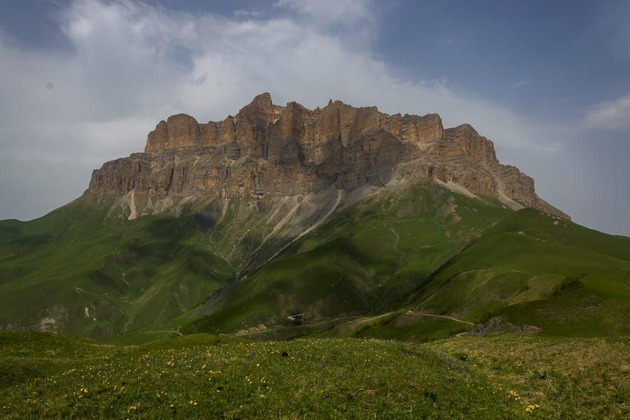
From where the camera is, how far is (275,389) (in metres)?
19.8

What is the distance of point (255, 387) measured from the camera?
65.4ft

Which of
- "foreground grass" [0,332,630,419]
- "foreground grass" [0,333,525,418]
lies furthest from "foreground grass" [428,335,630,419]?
"foreground grass" [0,333,525,418]

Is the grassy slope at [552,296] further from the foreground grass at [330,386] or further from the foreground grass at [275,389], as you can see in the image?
the foreground grass at [275,389]

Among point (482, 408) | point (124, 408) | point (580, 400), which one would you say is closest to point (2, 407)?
point (124, 408)

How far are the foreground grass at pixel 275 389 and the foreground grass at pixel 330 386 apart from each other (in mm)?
52

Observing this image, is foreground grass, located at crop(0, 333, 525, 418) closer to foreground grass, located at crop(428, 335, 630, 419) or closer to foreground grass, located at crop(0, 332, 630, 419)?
foreground grass, located at crop(0, 332, 630, 419)

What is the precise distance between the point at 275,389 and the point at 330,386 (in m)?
2.63

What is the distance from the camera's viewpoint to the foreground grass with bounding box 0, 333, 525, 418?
58.7 feet

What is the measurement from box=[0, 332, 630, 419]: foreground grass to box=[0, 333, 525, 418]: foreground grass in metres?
0.05

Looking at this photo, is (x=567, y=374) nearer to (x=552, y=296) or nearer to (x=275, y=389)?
(x=275, y=389)

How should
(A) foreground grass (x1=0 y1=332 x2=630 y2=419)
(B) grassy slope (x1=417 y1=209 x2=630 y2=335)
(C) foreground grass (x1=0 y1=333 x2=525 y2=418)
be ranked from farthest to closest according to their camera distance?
(B) grassy slope (x1=417 y1=209 x2=630 y2=335), (A) foreground grass (x1=0 y1=332 x2=630 y2=419), (C) foreground grass (x1=0 y1=333 x2=525 y2=418)

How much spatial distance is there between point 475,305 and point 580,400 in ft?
444

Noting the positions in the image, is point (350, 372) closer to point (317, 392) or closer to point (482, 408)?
point (317, 392)

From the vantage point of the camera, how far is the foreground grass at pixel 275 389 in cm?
1789
